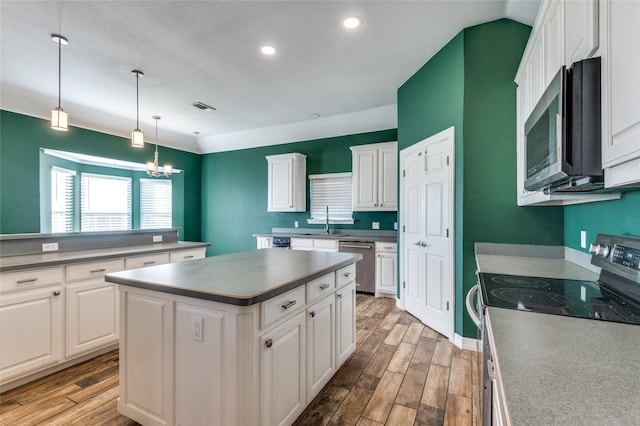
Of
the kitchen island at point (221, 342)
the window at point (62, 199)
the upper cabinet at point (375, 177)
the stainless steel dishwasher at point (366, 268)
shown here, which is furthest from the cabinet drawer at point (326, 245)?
the window at point (62, 199)

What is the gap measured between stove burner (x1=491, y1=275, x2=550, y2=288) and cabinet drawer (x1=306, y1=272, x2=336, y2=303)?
1.04 metres

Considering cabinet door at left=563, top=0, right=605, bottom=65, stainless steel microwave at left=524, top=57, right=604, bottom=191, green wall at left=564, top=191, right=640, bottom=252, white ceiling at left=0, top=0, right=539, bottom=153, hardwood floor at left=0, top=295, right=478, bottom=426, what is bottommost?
hardwood floor at left=0, top=295, right=478, bottom=426

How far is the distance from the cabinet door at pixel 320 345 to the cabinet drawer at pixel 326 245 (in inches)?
105

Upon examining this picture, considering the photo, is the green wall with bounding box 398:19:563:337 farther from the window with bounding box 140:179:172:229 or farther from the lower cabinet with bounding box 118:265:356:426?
the window with bounding box 140:179:172:229

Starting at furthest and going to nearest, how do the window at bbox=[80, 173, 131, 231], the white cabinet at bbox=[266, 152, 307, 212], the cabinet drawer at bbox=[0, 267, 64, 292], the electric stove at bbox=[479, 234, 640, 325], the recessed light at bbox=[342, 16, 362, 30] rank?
the window at bbox=[80, 173, 131, 231], the white cabinet at bbox=[266, 152, 307, 212], the recessed light at bbox=[342, 16, 362, 30], the cabinet drawer at bbox=[0, 267, 64, 292], the electric stove at bbox=[479, 234, 640, 325]

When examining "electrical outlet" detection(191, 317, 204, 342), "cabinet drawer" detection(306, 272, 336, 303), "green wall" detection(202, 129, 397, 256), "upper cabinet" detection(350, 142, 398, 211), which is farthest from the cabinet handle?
"green wall" detection(202, 129, 397, 256)

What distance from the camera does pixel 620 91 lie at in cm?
88

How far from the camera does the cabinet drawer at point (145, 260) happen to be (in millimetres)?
2826

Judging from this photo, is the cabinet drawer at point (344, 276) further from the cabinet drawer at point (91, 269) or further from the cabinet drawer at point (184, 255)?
the cabinet drawer at point (91, 269)

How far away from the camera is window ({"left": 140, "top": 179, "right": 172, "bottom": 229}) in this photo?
6945 millimetres

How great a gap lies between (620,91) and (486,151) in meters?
1.97

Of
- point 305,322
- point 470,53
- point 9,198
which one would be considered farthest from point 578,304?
point 9,198

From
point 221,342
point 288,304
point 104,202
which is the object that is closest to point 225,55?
point 288,304

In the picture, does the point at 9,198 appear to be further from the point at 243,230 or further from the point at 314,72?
the point at 314,72
